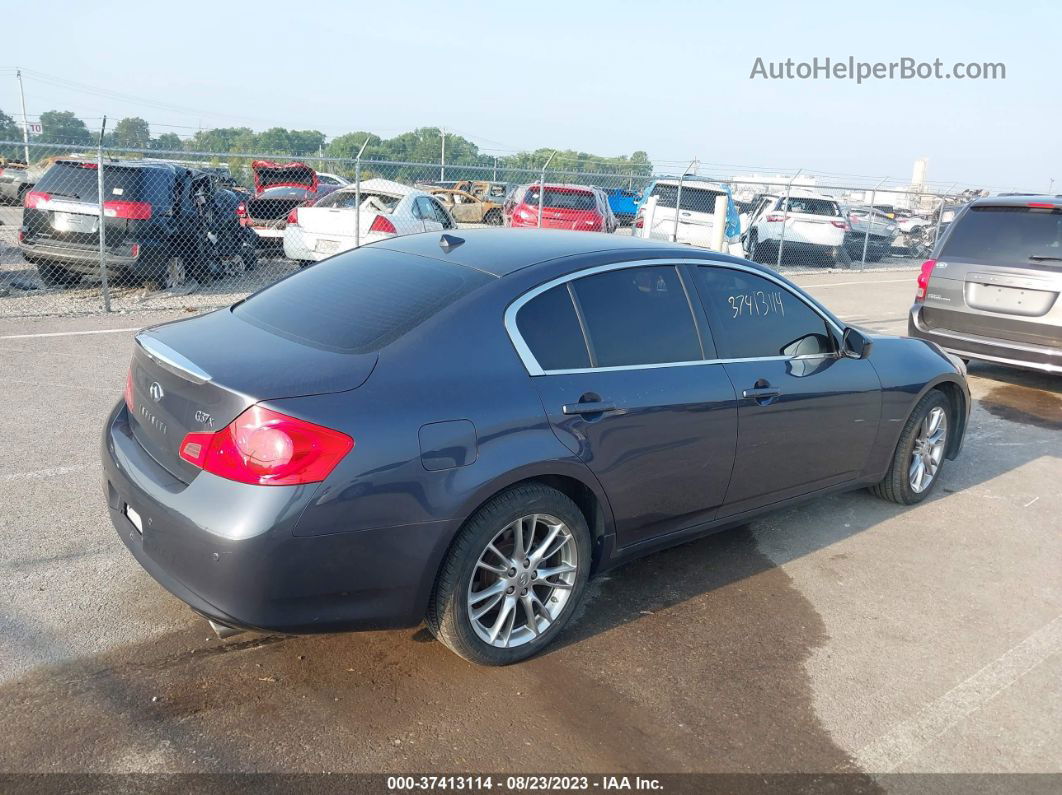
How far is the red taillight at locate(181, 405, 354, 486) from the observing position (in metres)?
2.73

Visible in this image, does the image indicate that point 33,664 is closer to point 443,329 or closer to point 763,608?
point 443,329

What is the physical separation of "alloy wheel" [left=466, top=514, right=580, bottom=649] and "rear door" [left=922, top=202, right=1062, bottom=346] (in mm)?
5938

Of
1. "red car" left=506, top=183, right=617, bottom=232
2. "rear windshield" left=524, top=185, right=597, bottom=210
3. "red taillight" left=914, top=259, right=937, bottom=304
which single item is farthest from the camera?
"rear windshield" left=524, top=185, right=597, bottom=210

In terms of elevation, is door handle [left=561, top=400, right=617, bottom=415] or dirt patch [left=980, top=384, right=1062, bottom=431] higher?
door handle [left=561, top=400, right=617, bottom=415]

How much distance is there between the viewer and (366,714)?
301cm

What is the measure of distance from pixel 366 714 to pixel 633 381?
161 centimetres

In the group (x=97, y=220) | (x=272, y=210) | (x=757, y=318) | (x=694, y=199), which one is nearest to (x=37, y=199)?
(x=97, y=220)

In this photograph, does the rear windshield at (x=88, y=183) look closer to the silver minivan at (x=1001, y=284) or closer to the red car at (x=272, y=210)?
the red car at (x=272, y=210)

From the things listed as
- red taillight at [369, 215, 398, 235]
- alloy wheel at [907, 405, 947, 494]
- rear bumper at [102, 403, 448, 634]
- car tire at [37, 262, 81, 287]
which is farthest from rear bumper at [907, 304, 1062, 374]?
car tire at [37, 262, 81, 287]

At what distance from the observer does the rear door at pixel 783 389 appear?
13.2ft

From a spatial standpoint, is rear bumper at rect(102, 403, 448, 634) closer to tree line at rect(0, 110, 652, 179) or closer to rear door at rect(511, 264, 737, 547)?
rear door at rect(511, 264, 737, 547)

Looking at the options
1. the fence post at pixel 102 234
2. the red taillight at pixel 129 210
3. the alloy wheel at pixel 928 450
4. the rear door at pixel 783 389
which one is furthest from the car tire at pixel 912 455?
the red taillight at pixel 129 210

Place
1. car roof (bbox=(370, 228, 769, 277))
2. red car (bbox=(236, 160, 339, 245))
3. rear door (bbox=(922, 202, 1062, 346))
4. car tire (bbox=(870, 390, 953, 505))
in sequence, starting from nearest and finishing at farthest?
car roof (bbox=(370, 228, 769, 277)) < car tire (bbox=(870, 390, 953, 505)) < rear door (bbox=(922, 202, 1062, 346)) < red car (bbox=(236, 160, 339, 245))

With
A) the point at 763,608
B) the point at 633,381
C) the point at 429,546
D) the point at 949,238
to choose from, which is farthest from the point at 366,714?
the point at 949,238
